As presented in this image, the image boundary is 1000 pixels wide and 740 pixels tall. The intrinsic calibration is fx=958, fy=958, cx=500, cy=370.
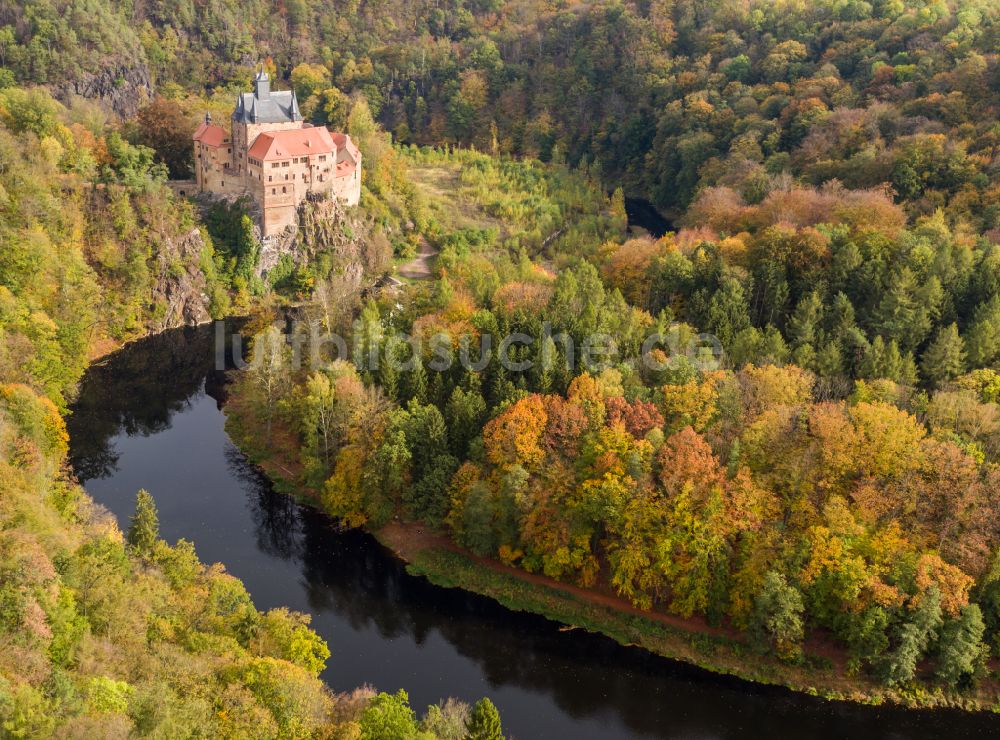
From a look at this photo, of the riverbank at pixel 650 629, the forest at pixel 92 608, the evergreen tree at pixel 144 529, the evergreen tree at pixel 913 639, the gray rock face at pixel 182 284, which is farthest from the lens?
the gray rock face at pixel 182 284

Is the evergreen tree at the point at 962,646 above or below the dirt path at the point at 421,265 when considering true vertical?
below

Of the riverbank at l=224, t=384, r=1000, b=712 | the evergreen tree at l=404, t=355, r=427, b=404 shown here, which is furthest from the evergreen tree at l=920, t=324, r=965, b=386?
the evergreen tree at l=404, t=355, r=427, b=404

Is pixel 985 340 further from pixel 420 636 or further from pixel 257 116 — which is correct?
pixel 257 116

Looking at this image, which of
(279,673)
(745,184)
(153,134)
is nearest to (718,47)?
(745,184)

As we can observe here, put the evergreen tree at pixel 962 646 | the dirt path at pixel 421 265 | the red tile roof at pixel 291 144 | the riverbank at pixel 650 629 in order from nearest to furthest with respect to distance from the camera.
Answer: the evergreen tree at pixel 962 646 < the riverbank at pixel 650 629 < the red tile roof at pixel 291 144 < the dirt path at pixel 421 265

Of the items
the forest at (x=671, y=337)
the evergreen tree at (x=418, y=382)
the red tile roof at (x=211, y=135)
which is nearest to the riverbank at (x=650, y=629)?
the forest at (x=671, y=337)

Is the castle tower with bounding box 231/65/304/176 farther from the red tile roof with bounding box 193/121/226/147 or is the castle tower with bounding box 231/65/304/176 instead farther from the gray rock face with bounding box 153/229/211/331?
the gray rock face with bounding box 153/229/211/331

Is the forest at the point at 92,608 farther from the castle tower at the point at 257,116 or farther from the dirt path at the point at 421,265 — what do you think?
the dirt path at the point at 421,265
